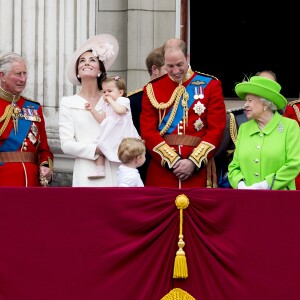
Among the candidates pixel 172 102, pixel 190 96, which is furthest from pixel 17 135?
pixel 190 96

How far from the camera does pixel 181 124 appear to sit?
11500 mm

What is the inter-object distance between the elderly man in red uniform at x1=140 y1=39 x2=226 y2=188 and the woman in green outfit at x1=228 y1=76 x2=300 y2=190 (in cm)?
30

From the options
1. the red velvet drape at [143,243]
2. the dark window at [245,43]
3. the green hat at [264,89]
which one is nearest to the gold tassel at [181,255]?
the red velvet drape at [143,243]

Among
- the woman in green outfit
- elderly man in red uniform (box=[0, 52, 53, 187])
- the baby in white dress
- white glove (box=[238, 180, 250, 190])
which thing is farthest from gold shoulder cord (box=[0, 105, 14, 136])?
white glove (box=[238, 180, 250, 190])

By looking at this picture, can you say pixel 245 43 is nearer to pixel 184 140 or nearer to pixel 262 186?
pixel 184 140

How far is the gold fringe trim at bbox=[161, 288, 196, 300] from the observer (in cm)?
1031

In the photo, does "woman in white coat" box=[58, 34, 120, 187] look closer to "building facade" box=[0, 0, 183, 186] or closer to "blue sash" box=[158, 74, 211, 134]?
"blue sash" box=[158, 74, 211, 134]

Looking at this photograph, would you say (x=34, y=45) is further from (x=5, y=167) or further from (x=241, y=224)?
(x=241, y=224)

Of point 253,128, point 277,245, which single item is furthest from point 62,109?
point 277,245

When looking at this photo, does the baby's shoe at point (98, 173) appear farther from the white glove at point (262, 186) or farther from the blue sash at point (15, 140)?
the white glove at point (262, 186)

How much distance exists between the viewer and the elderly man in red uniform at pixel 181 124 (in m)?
11.4

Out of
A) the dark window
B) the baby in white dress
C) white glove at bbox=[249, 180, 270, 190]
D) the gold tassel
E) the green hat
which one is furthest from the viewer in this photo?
the dark window

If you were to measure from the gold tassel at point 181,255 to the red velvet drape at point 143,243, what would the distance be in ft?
0.13

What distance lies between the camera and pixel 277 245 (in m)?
10.3
